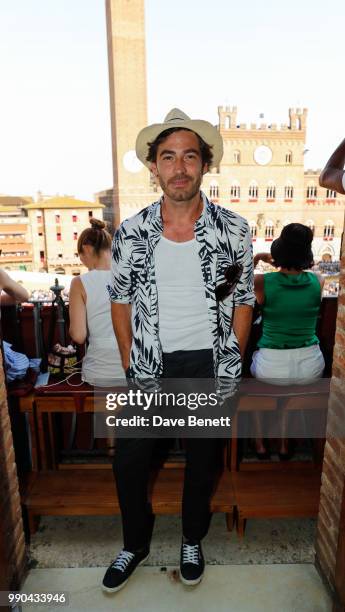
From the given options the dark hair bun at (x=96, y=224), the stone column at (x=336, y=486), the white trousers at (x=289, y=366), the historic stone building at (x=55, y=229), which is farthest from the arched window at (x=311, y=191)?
the stone column at (x=336, y=486)

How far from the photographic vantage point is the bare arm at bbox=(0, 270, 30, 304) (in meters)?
2.37

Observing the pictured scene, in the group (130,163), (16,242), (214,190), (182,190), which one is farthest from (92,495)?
(214,190)

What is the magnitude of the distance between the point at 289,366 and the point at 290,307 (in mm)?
347

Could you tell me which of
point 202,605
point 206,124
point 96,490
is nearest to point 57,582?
point 96,490

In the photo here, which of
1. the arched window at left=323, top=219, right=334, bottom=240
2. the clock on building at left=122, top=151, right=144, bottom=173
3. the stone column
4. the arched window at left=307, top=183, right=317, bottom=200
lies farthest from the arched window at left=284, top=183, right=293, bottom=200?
the stone column

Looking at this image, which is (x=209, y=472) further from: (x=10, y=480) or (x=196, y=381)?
(x=10, y=480)

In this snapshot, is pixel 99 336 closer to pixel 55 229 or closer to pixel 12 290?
pixel 12 290

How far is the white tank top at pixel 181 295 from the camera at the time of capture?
184cm

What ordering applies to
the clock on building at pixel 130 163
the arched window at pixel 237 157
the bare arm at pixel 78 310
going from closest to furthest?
the bare arm at pixel 78 310 < the clock on building at pixel 130 163 < the arched window at pixel 237 157

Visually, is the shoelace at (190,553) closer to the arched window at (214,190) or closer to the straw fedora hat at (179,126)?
the straw fedora hat at (179,126)

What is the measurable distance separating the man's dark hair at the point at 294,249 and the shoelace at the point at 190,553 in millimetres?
1557

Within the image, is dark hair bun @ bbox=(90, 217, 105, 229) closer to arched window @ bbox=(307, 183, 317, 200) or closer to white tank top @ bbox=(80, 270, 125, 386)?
white tank top @ bbox=(80, 270, 125, 386)

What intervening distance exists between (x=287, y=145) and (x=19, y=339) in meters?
65.6

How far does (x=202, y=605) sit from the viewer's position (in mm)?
1872
